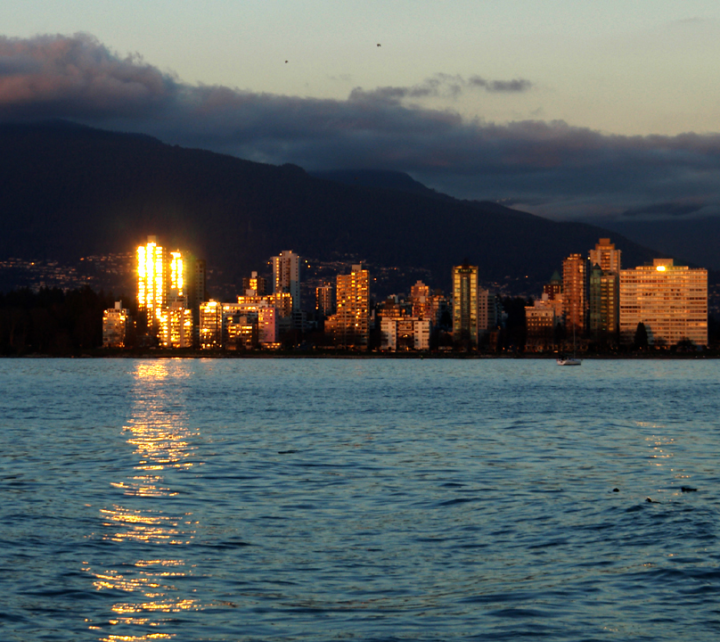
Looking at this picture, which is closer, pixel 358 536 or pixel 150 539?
pixel 150 539

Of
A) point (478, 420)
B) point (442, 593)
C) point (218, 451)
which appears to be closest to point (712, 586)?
point (442, 593)

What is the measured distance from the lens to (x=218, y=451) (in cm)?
4519

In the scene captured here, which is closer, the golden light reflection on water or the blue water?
the blue water

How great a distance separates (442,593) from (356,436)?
34.1 m

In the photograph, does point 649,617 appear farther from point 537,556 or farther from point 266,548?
point 266,548

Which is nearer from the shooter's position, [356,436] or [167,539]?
[167,539]

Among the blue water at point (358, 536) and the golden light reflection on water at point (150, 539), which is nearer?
the blue water at point (358, 536)

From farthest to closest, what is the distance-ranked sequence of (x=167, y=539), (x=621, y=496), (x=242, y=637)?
(x=621, y=496) < (x=167, y=539) < (x=242, y=637)

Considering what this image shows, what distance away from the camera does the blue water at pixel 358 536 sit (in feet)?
57.8

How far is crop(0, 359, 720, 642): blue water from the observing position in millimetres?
17609

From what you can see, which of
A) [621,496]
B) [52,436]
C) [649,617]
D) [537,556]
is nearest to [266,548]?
[537,556]

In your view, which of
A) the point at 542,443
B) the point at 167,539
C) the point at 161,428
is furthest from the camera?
the point at 161,428

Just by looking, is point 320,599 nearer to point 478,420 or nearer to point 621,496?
point 621,496

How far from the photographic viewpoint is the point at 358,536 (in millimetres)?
24656
